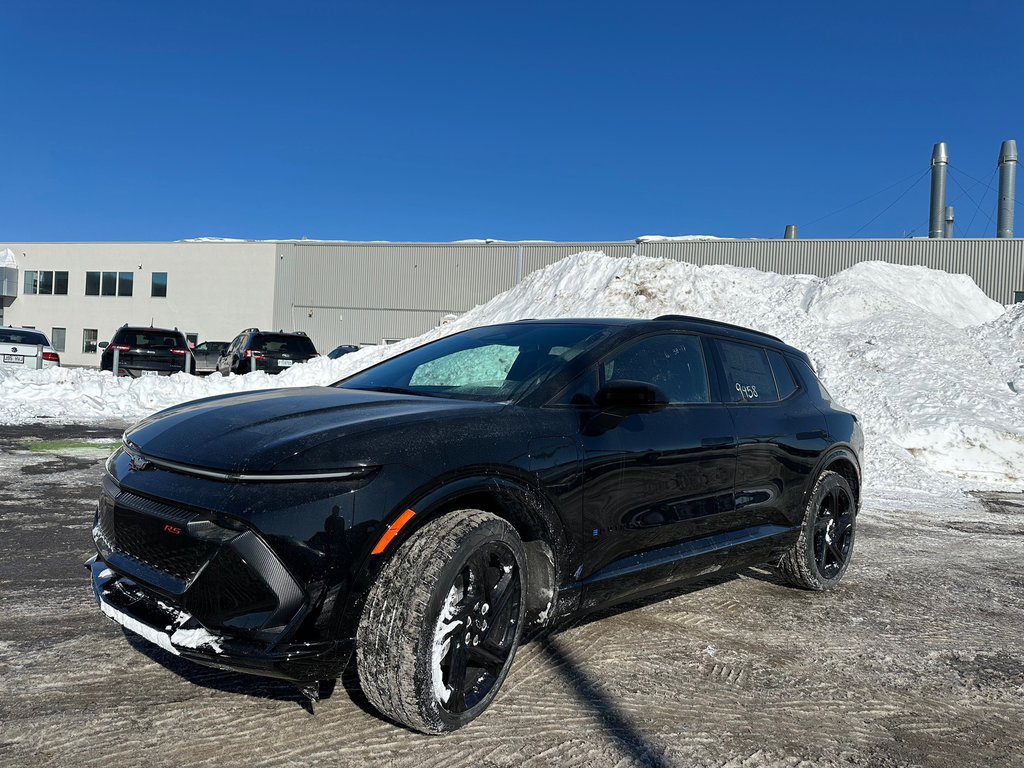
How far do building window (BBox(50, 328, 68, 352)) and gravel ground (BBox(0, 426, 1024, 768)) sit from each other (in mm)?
47883

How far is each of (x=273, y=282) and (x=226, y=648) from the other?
142 feet

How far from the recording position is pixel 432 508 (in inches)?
114

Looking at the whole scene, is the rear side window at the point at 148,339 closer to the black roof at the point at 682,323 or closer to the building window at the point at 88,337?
the black roof at the point at 682,323

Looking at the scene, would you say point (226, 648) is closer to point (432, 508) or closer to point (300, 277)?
point (432, 508)

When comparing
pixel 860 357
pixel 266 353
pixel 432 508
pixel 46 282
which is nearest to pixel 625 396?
pixel 432 508

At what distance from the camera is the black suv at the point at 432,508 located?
265 cm

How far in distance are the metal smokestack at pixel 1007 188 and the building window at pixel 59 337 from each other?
4854 cm

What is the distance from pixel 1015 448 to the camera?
1184cm

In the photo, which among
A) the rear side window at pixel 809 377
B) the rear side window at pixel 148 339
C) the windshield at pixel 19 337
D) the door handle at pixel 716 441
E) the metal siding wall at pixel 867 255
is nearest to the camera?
the door handle at pixel 716 441

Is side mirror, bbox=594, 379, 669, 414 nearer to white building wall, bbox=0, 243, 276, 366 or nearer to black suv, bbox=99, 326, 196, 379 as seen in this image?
black suv, bbox=99, 326, 196, 379

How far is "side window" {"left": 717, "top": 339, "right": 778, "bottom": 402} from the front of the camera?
4680 millimetres

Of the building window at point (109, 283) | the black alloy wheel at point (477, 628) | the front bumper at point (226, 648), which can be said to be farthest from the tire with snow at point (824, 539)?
the building window at point (109, 283)

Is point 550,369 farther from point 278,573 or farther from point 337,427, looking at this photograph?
point 278,573

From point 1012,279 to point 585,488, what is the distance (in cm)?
3371
